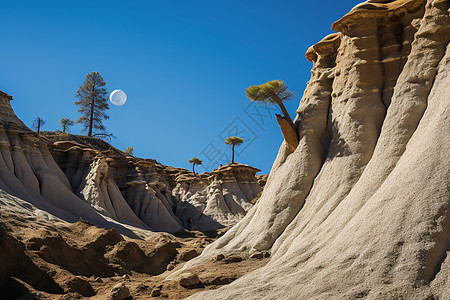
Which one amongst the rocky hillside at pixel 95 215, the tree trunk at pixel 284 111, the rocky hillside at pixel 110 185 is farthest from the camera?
the rocky hillside at pixel 110 185

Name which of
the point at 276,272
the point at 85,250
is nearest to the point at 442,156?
the point at 276,272

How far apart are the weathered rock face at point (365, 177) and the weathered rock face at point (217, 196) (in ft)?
70.0

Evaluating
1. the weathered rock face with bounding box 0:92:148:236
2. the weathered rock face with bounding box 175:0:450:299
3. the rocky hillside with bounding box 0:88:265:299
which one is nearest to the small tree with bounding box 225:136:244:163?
the rocky hillside with bounding box 0:88:265:299

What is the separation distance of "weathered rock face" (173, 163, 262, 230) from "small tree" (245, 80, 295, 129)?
68.2 feet

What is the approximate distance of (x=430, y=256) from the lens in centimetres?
483

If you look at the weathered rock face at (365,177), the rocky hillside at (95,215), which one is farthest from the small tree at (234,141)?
the weathered rock face at (365,177)

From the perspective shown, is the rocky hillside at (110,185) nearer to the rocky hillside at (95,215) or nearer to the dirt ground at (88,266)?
the rocky hillside at (95,215)

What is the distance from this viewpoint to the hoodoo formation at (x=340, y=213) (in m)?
5.18

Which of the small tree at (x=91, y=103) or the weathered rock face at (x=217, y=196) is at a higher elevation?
the small tree at (x=91, y=103)

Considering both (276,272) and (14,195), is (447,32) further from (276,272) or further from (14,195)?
(14,195)

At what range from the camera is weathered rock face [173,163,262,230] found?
32.1 metres

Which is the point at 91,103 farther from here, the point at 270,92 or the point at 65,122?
the point at 270,92

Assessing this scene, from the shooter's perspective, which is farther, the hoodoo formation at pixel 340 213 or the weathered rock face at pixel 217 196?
the weathered rock face at pixel 217 196

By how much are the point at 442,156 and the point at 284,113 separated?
222 inches
